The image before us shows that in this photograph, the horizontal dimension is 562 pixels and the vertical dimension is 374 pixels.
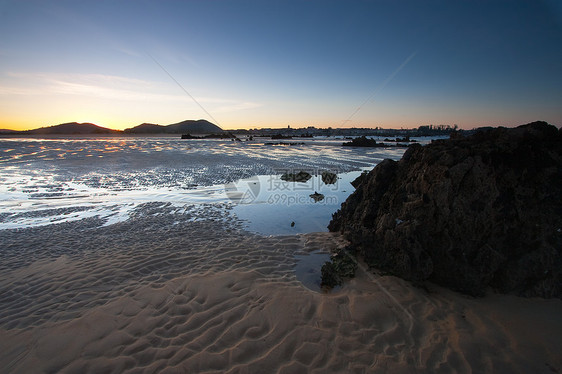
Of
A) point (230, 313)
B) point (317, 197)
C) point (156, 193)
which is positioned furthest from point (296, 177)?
point (230, 313)

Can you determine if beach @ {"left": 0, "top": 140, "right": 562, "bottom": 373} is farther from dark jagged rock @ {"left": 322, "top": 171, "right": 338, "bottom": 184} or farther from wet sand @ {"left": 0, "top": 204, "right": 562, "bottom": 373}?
dark jagged rock @ {"left": 322, "top": 171, "right": 338, "bottom": 184}

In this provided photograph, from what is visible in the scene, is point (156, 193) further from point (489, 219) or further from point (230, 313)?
point (489, 219)

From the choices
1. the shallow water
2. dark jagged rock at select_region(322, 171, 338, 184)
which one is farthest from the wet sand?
dark jagged rock at select_region(322, 171, 338, 184)

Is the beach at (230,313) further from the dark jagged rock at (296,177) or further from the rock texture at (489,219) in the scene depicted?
the dark jagged rock at (296,177)

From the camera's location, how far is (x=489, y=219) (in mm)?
4051

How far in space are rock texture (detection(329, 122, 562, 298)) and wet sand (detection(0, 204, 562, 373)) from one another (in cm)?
31

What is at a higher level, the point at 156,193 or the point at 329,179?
the point at 329,179

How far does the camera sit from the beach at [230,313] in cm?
298

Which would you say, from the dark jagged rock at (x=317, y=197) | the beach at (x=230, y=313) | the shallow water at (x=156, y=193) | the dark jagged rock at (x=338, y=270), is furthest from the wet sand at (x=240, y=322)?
the dark jagged rock at (x=317, y=197)

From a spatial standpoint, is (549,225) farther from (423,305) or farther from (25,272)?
(25,272)

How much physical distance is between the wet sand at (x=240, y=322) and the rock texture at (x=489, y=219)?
12.0 inches

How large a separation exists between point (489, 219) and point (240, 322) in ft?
13.7

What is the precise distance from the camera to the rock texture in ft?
12.8

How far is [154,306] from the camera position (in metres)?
3.90
